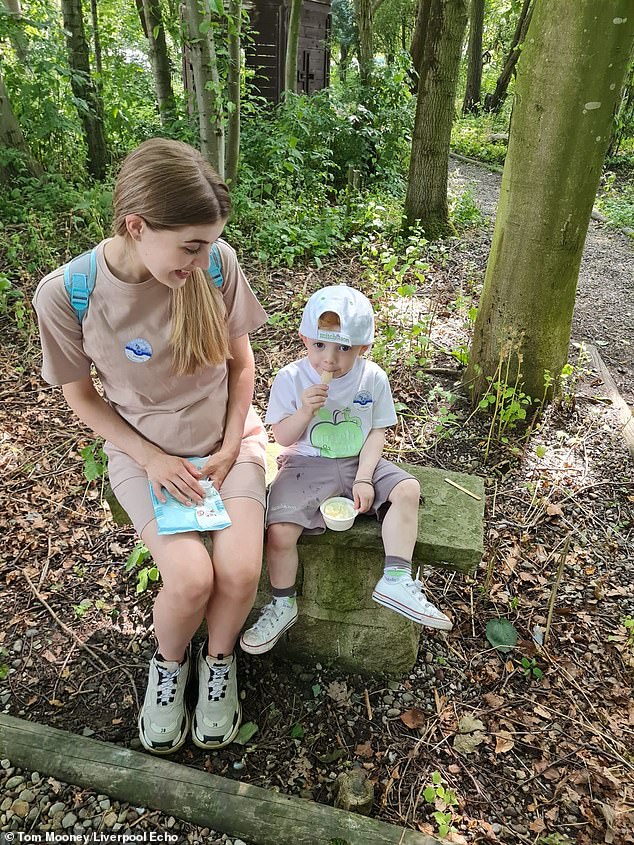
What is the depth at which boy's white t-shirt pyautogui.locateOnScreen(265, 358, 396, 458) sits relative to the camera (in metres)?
2.08

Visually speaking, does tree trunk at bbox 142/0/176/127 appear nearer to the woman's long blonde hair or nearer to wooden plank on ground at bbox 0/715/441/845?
the woman's long blonde hair

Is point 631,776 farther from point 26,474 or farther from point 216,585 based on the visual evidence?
point 26,474

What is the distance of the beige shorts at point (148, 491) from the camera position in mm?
1913

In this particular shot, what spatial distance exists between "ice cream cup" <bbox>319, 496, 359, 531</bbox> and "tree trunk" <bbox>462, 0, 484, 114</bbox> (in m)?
18.8

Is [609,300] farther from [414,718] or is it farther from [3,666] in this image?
[3,666]

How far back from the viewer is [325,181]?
7793 millimetres

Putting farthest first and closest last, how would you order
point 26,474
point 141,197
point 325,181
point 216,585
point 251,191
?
point 325,181, point 251,191, point 26,474, point 216,585, point 141,197

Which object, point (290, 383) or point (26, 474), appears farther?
point (26, 474)

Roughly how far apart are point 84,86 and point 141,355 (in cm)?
592

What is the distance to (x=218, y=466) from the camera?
6.64 ft

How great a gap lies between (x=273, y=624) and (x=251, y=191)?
550cm

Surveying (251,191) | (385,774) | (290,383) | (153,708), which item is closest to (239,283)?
(290,383)

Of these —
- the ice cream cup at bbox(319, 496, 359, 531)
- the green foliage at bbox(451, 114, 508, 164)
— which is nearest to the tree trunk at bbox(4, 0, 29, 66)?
the ice cream cup at bbox(319, 496, 359, 531)

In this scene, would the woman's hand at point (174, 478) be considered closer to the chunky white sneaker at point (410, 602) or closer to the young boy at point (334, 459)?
the young boy at point (334, 459)
